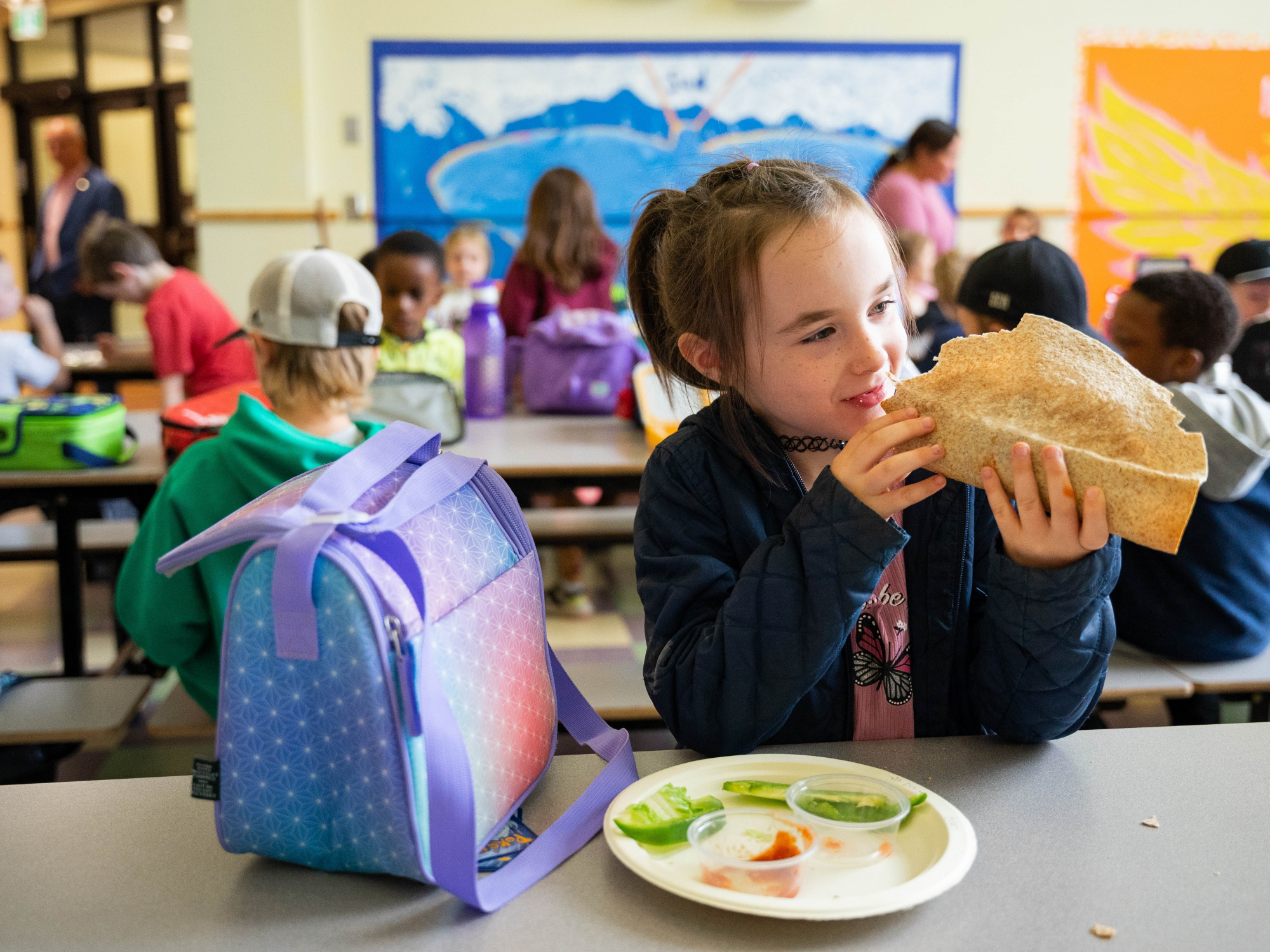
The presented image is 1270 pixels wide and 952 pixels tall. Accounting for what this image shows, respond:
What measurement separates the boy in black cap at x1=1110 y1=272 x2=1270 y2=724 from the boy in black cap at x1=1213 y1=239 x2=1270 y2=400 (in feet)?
4.76

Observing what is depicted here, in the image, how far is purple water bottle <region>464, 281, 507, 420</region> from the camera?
304 cm

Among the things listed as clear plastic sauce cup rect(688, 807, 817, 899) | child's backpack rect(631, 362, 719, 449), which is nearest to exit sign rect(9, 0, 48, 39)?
child's backpack rect(631, 362, 719, 449)

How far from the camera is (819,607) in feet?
2.94

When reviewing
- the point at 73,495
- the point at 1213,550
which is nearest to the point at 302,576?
the point at 1213,550

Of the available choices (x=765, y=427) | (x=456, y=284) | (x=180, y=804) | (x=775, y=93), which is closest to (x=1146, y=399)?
(x=765, y=427)

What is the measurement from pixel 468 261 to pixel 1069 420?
412 centimetres

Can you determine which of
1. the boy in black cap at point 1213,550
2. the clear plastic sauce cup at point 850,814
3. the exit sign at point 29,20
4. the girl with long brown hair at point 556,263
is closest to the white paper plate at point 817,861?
the clear plastic sauce cup at point 850,814

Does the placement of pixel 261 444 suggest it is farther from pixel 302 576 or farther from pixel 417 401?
pixel 302 576

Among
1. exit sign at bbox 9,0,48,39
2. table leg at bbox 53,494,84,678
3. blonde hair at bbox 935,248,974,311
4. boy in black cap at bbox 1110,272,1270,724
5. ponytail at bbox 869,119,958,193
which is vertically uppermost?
exit sign at bbox 9,0,48,39

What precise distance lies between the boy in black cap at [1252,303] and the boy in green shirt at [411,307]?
8.43 ft

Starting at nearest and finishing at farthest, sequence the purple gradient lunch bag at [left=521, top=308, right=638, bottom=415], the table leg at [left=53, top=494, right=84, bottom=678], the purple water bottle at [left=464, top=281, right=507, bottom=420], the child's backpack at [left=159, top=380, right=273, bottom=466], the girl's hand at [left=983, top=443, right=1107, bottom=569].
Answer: the girl's hand at [left=983, top=443, right=1107, bottom=569] → the child's backpack at [left=159, top=380, right=273, bottom=466] → the table leg at [left=53, top=494, right=84, bottom=678] → the purple water bottle at [left=464, top=281, right=507, bottom=420] → the purple gradient lunch bag at [left=521, top=308, right=638, bottom=415]

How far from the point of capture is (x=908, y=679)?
1086 mm

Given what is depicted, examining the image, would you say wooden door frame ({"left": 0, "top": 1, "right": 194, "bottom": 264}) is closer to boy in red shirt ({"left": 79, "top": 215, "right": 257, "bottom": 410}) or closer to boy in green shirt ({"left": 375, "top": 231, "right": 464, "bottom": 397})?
boy in red shirt ({"left": 79, "top": 215, "right": 257, "bottom": 410})

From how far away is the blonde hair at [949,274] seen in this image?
4117 millimetres
